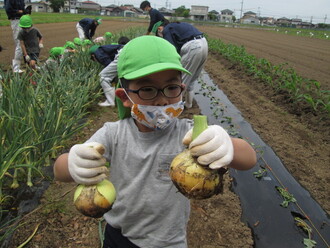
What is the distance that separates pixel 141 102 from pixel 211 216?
1.28m

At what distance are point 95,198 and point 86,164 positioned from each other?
14 centimetres

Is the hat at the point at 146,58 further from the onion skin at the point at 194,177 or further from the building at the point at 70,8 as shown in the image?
the building at the point at 70,8

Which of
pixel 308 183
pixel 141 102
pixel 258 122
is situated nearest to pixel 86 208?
pixel 141 102

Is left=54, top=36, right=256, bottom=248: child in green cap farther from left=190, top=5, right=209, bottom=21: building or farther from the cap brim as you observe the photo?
left=190, top=5, right=209, bottom=21: building

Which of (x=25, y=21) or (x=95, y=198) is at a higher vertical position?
(x=25, y=21)

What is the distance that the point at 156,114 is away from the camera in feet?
3.46

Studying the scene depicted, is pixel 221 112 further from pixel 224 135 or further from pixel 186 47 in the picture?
pixel 224 135

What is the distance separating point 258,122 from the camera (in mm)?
3865

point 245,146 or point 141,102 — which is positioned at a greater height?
point 141,102

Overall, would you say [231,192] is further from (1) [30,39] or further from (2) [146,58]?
(1) [30,39]

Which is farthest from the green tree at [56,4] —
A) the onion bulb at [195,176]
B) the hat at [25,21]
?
the onion bulb at [195,176]

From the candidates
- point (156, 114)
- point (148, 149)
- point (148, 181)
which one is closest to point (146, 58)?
point (156, 114)

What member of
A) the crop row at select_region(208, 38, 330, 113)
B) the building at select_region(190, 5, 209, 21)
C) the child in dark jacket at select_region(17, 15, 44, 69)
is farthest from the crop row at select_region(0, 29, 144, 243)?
the building at select_region(190, 5, 209, 21)

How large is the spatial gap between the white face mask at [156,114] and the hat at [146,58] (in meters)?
0.15
